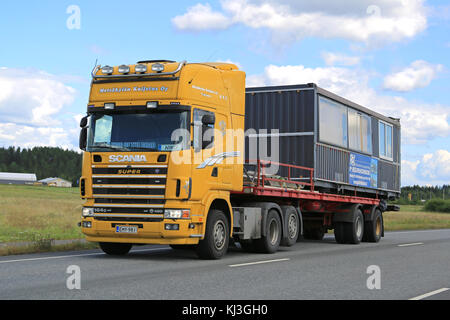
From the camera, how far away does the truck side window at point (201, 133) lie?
12.0m

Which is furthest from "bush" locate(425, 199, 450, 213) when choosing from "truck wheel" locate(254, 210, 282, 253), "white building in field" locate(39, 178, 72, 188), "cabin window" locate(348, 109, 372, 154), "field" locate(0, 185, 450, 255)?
"white building in field" locate(39, 178, 72, 188)

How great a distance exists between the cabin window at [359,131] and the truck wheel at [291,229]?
4.64 metres

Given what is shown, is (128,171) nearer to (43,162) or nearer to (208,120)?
(208,120)

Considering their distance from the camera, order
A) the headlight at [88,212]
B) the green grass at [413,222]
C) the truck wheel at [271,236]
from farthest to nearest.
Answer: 1. the green grass at [413,222]
2. the truck wheel at [271,236]
3. the headlight at [88,212]

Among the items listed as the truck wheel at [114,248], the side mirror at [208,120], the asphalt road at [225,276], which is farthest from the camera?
the truck wheel at [114,248]

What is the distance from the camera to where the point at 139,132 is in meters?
12.1

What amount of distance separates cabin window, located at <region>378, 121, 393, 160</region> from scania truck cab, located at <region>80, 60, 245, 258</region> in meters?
11.1

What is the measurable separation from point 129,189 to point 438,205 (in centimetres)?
9717

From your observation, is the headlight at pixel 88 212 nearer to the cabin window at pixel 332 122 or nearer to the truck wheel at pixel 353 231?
the cabin window at pixel 332 122

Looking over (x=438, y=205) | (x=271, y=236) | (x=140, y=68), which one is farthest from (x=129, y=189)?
(x=438, y=205)

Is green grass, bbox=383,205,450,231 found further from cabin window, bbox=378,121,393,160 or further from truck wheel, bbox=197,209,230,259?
truck wheel, bbox=197,209,230,259

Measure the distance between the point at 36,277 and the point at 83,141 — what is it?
3698 millimetres

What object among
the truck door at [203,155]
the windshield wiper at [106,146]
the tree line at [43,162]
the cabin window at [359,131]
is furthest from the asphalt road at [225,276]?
the tree line at [43,162]

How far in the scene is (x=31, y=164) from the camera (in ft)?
599
